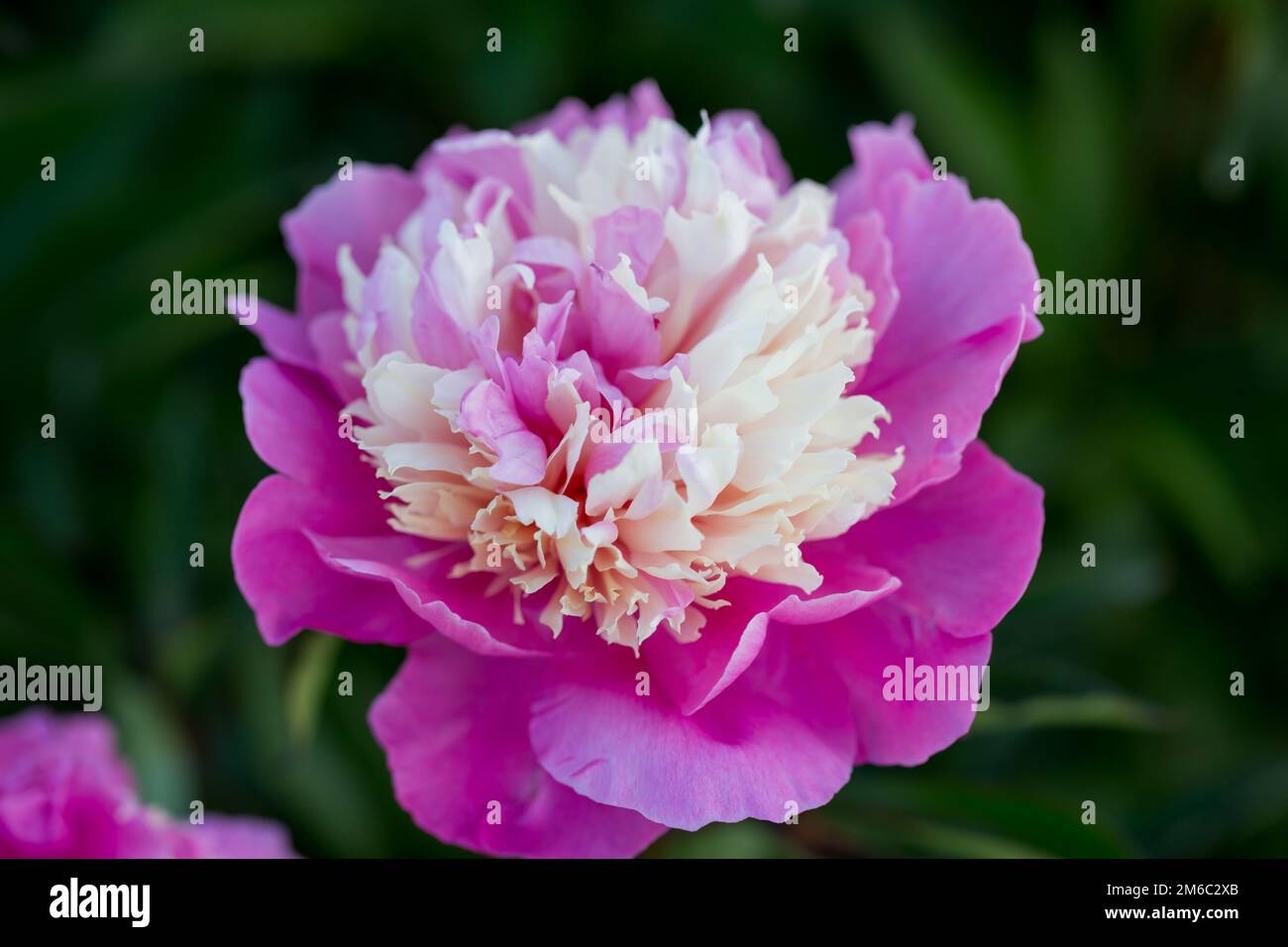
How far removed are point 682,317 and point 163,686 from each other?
77 cm

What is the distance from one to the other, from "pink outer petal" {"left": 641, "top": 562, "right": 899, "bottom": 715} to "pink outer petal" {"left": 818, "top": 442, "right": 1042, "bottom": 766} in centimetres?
2

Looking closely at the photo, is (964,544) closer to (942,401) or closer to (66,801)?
(942,401)

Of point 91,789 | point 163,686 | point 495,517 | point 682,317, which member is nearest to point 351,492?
point 495,517

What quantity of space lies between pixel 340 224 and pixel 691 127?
27.2 inches

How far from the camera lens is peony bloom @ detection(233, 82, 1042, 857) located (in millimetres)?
588

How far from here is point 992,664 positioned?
888mm

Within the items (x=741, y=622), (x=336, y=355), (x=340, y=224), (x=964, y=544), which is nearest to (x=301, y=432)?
(x=336, y=355)

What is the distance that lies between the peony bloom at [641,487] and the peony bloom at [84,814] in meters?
0.25

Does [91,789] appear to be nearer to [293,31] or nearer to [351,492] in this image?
[351,492]

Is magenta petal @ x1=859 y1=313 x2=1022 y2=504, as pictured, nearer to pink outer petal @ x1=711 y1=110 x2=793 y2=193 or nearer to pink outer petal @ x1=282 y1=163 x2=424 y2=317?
pink outer petal @ x1=711 y1=110 x2=793 y2=193

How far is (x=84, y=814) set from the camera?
0.78 m

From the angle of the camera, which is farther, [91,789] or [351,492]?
[91,789]
